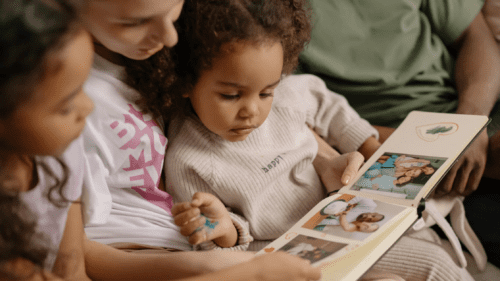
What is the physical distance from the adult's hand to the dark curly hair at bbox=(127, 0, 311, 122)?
600mm

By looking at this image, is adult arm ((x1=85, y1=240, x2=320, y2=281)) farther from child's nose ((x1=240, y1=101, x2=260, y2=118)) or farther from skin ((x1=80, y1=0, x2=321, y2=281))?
child's nose ((x1=240, y1=101, x2=260, y2=118))

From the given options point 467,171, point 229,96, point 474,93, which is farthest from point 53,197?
point 474,93

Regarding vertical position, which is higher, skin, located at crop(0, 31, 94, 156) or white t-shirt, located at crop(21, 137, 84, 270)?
skin, located at crop(0, 31, 94, 156)

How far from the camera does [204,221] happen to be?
815mm

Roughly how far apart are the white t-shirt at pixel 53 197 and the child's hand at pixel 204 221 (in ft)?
0.60

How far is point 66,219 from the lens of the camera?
69 centimetres

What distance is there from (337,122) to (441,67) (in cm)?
46

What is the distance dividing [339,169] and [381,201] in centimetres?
22

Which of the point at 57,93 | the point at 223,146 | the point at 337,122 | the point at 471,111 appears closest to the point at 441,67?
the point at 471,111

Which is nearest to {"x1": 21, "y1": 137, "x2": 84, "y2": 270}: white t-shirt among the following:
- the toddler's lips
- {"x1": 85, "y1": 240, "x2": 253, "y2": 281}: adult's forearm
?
{"x1": 85, "y1": 240, "x2": 253, "y2": 281}: adult's forearm

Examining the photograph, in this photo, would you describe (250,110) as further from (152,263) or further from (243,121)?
(152,263)

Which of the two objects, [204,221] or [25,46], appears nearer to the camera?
[25,46]

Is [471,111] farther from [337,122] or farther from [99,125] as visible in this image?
[99,125]

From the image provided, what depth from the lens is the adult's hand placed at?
118 cm
